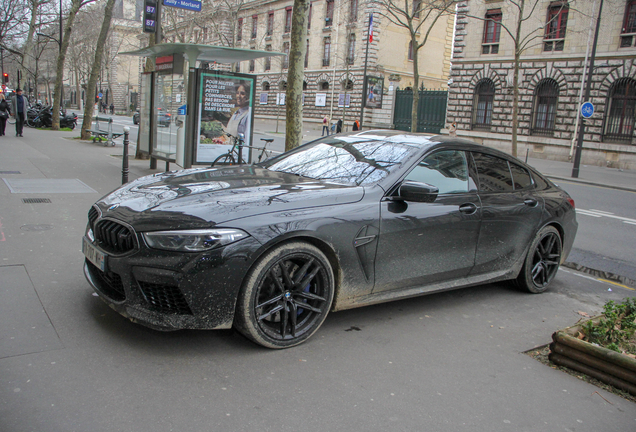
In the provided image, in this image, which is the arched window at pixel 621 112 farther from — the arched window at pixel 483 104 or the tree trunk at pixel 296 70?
the tree trunk at pixel 296 70

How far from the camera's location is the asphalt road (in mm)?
2910

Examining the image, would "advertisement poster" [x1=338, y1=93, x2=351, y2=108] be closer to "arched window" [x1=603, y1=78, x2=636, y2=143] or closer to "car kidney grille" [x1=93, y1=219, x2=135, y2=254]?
"arched window" [x1=603, y1=78, x2=636, y2=143]

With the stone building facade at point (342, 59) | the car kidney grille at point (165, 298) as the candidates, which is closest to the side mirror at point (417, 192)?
the car kidney grille at point (165, 298)

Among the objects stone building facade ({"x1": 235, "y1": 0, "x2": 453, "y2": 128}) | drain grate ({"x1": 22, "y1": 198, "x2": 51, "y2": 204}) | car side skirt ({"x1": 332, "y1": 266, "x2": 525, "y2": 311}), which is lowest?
drain grate ({"x1": 22, "y1": 198, "x2": 51, "y2": 204})

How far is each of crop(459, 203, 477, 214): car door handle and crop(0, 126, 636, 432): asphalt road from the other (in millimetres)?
911

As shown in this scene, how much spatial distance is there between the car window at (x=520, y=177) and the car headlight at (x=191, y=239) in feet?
10.3

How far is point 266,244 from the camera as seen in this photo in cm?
352

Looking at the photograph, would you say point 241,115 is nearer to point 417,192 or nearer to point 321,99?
point 417,192

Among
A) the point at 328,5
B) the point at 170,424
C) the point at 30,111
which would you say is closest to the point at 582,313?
the point at 170,424

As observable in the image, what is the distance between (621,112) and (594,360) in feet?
90.0

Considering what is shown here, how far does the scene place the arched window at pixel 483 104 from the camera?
1294 inches

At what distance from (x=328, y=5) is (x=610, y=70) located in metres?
30.4

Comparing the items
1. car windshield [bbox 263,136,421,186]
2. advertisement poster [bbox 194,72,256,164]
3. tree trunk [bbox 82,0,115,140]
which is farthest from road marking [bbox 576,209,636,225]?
tree trunk [bbox 82,0,115,140]

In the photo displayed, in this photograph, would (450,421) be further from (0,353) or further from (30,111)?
(30,111)
